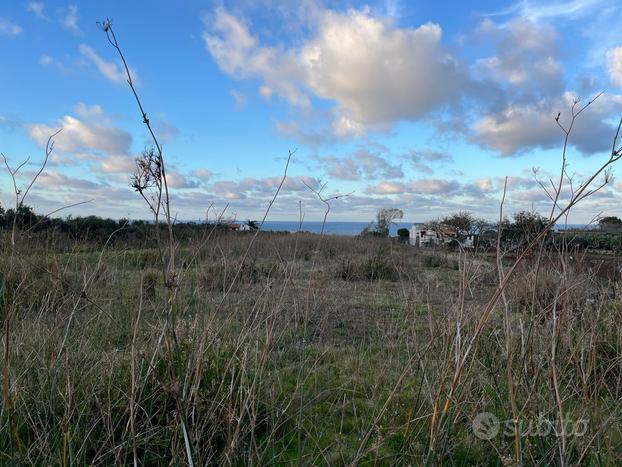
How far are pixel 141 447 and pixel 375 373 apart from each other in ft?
4.61

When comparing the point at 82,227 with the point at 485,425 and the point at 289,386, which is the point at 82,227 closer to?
the point at 289,386

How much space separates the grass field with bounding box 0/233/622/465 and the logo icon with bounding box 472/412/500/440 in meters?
0.04

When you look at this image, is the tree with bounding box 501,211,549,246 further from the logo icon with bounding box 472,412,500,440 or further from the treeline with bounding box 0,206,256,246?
the treeline with bounding box 0,206,256,246

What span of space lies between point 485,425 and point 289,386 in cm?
124

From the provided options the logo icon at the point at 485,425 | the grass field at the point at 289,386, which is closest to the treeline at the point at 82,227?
the grass field at the point at 289,386

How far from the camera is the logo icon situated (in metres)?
1.79

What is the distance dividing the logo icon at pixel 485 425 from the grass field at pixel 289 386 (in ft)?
0.12

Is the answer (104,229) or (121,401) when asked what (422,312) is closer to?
(121,401)

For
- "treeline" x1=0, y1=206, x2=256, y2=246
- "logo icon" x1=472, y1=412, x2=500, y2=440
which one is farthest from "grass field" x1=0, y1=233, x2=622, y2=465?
"treeline" x1=0, y1=206, x2=256, y2=246

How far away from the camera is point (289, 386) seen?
9.23ft

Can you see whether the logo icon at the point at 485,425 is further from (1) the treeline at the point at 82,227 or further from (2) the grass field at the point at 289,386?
(1) the treeline at the point at 82,227

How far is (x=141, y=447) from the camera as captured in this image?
6.95 ft

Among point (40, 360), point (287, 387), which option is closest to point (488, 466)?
point (287, 387)

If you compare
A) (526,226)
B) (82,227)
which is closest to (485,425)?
(526,226)
